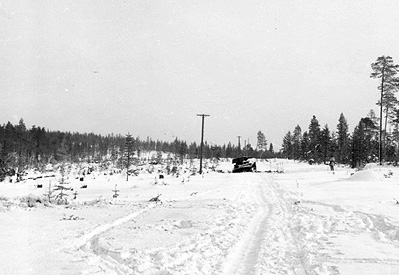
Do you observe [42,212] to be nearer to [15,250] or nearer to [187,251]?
[15,250]

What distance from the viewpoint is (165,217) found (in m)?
8.64

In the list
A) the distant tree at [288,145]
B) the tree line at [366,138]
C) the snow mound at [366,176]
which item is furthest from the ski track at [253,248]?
the distant tree at [288,145]

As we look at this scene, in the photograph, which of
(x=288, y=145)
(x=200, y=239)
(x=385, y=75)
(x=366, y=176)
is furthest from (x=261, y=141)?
(x=200, y=239)

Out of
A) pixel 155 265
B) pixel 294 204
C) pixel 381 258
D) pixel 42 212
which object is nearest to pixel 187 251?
pixel 155 265

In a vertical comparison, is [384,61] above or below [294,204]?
above

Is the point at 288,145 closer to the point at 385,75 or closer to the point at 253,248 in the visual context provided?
the point at 385,75

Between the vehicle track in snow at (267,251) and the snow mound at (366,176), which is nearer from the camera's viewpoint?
the vehicle track in snow at (267,251)

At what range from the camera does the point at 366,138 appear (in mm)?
55781

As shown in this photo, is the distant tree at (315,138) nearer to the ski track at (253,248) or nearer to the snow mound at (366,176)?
the snow mound at (366,176)

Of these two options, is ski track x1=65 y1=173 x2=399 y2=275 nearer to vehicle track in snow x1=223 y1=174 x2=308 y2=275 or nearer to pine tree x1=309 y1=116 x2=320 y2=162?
vehicle track in snow x1=223 y1=174 x2=308 y2=275

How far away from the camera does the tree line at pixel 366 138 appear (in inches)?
1357

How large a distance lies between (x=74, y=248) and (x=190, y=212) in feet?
15.1

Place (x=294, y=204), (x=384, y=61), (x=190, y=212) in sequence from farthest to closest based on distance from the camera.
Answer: (x=384, y=61), (x=294, y=204), (x=190, y=212)

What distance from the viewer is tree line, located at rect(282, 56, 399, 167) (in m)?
34.5
